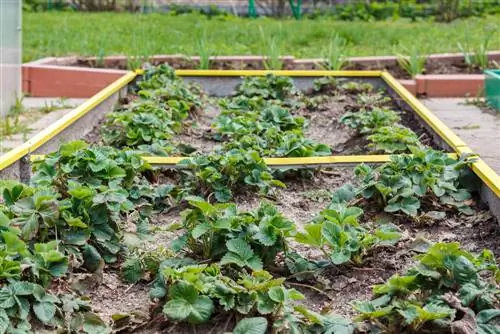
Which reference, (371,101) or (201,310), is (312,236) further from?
(371,101)

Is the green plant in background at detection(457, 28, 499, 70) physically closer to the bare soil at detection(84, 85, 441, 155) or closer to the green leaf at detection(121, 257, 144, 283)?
the bare soil at detection(84, 85, 441, 155)

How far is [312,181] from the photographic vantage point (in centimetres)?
452

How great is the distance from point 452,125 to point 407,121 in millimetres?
774

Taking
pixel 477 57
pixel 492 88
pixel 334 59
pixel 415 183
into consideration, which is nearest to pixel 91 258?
pixel 415 183

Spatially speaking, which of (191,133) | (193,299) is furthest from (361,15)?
(193,299)

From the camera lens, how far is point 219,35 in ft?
34.2

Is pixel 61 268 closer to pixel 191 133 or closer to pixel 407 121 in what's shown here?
pixel 191 133

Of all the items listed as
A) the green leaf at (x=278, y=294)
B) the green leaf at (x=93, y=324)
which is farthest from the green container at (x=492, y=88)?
the green leaf at (x=93, y=324)

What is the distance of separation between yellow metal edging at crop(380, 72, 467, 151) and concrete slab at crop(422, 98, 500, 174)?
0.95ft

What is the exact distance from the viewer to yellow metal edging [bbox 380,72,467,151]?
15.8 feet

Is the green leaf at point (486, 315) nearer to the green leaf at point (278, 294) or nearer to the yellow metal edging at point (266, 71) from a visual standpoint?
the green leaf at point (278, 294)

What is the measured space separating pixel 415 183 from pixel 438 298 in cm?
130

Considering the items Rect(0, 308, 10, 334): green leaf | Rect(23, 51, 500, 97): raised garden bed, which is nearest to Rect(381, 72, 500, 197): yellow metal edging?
Rect(23, 51, 500, 97): raised garden bed

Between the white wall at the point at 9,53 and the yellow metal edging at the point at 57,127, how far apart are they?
0.80 metres
